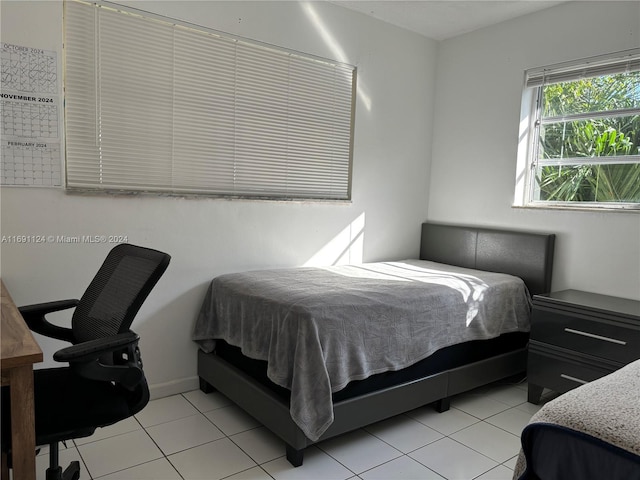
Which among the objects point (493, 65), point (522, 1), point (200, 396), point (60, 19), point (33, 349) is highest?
point (522, 1)

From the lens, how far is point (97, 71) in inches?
100

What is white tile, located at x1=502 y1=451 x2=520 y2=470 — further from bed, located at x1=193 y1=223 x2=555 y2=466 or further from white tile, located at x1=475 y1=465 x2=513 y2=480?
bed, located at x1=193 y1=223 x2=555 y2=466

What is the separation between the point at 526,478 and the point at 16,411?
146cm

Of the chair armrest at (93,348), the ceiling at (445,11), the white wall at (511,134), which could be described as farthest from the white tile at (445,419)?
the ceiling at (445,11)

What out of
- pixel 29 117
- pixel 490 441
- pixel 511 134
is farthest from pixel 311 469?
pixel 511 134

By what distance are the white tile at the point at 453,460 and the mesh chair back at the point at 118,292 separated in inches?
61.6

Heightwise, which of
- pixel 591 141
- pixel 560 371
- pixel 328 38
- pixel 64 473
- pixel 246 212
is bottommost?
pixel 64 473

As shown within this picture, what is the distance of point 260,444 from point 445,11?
3.24 meters

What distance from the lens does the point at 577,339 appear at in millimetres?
2750

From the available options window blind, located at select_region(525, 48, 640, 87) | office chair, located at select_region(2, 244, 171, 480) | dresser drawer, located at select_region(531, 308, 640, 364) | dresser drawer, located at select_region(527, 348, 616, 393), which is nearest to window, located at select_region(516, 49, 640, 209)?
window blind, located at select_region(525, 48, 640, 87)

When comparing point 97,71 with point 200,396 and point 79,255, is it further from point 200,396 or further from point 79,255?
point 200,396

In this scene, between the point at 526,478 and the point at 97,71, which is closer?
the point at 526,478

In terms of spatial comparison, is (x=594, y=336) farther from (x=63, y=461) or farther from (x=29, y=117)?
(x=29, y=117)

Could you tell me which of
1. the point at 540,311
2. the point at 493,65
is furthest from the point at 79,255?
the point at 493,65
